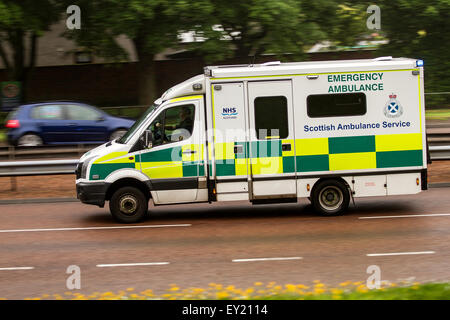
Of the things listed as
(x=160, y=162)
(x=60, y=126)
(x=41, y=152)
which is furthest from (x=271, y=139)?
Result: (x=60, y=126)

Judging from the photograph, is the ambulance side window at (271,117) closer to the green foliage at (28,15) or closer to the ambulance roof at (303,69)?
the ambulance roof at (303,69)

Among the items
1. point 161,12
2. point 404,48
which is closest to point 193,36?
point 161,12

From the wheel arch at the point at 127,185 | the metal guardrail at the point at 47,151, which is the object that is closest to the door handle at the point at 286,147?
the wheel arch at the point at 127,185

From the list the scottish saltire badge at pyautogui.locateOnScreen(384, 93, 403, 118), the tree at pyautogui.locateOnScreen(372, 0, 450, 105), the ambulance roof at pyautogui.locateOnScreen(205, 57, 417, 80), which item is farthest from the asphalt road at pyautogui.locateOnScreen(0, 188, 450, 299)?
the tree at pyautogui.locateOnScreen(372, 0, 450, 105)

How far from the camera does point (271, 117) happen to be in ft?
A: 40.1

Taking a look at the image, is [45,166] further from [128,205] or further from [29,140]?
[29,140]

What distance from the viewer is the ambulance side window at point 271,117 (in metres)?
12.2

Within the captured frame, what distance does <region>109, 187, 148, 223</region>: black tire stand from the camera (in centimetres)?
1227

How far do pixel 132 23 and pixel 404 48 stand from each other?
15.8m

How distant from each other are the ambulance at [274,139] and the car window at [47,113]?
911cm

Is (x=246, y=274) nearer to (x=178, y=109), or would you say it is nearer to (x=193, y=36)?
(x=178, y=109)

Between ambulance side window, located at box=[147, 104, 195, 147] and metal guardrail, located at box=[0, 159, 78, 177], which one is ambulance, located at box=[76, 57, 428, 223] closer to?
ambulance side window, located at box=[147, 104, 195, 147]

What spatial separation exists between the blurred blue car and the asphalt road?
6779mm
